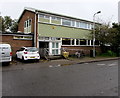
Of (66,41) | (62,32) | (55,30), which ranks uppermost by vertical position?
(55,30)

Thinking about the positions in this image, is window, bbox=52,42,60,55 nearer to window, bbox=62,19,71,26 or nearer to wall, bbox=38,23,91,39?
wall, bbox=38,23,91,39

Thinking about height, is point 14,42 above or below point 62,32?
below

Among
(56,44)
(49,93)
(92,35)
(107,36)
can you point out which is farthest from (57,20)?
(49,93)

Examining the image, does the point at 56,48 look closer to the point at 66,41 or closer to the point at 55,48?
the point at 55,48

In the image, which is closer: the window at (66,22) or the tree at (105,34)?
the window at (66,22)

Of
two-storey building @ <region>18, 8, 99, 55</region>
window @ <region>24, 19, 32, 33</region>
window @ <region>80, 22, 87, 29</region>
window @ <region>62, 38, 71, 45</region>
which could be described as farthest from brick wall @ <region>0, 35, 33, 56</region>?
window @ <region>80, 22, 87, 29</region>

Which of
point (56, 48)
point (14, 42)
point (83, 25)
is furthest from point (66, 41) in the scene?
point (14, 42)

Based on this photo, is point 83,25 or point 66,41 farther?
point 83,25

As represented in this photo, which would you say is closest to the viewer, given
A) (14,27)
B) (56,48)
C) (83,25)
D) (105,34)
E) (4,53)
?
(4,53)

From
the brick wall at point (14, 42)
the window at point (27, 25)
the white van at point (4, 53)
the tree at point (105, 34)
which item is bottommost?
the white van at point (4, 53)

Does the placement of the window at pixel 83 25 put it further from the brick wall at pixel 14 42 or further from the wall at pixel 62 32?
the brick wall at pixel 14 42

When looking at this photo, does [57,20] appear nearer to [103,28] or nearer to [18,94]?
[103,28]

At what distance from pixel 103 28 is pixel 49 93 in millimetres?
18949

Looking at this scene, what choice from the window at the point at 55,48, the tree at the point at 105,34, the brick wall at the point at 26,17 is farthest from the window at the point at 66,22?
the tree at the point at 105,34
